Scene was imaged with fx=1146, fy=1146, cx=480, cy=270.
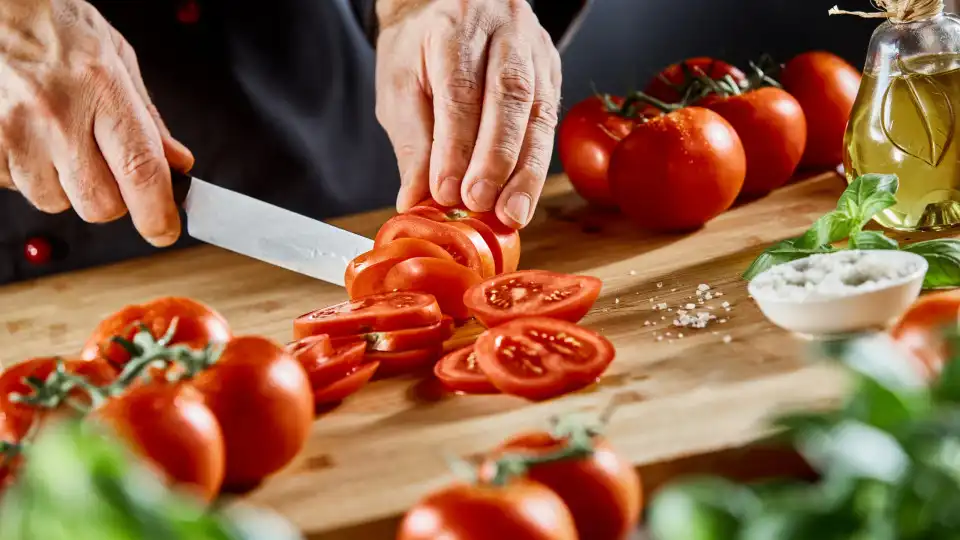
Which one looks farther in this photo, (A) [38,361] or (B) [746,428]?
(A) [38,361]

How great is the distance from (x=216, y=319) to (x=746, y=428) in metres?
0.59

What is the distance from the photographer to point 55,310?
1.79m

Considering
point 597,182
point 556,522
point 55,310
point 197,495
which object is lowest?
point 55,310

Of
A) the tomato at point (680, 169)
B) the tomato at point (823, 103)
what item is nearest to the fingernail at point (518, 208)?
the tomato at point (680, 169)

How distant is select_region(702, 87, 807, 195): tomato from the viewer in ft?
6.11

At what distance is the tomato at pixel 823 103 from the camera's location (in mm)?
2000

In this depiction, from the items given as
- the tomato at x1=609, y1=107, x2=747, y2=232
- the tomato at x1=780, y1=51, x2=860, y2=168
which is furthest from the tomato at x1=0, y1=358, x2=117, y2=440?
the tomato at x1=780, y1=51, x2=860, y2=168

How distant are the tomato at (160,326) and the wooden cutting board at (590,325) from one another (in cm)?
17

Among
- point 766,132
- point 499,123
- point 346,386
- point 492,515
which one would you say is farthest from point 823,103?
point 492,515

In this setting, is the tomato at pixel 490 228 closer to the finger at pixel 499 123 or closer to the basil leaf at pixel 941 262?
the finger at pixel 499 123

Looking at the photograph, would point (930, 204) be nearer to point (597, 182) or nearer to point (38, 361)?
point (597, 182)

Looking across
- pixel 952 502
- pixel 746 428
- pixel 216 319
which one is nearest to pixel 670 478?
pixel 746 428

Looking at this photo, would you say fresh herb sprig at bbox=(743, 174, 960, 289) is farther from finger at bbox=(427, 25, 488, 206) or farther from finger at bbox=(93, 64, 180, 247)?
finger at bbox=(93, 64, 180, 247)

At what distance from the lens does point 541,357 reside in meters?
1.22
